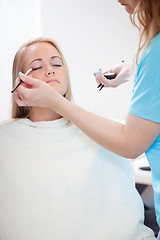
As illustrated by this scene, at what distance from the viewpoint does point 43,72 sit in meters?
1.27

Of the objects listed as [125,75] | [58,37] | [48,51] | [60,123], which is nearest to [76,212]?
[60,123]

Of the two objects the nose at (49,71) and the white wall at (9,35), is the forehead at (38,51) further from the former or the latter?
the white wall at (9,35)

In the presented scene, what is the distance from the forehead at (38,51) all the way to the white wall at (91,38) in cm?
129

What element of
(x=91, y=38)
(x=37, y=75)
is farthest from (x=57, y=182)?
(x=91, y=38)

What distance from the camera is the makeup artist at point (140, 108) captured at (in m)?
0.80

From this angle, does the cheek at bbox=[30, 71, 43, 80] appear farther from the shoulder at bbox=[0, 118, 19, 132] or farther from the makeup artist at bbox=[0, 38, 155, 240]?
the shoulder at bbox=[0, 118, 19, 132]

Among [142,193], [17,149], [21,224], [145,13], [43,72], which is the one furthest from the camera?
[142,193]

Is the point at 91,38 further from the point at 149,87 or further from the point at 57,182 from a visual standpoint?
the point at 149,87

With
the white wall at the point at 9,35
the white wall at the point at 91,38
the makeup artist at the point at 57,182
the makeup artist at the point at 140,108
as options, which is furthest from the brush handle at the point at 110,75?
the white wall at the point at 91,38

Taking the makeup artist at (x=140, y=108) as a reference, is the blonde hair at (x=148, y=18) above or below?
above

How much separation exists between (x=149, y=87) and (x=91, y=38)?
84.3 inches

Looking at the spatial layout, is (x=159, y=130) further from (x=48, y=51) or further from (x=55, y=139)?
(x=48, y=51)

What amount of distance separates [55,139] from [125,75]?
0.38 metres

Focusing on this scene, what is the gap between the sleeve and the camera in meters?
0.80
